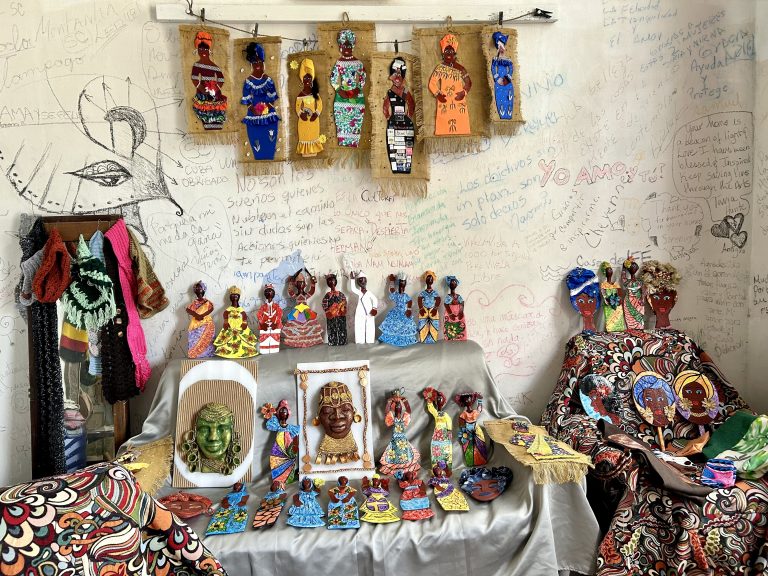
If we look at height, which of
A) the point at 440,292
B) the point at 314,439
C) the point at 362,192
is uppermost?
the point at 362,192

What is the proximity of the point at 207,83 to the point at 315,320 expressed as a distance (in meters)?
1.19

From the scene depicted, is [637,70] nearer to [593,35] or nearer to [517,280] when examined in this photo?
[593,35]

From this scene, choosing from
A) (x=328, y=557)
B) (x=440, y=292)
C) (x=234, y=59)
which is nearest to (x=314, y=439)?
(x=328, y=557)

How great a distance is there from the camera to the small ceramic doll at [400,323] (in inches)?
112

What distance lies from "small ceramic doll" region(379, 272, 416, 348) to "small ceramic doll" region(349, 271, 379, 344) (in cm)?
5

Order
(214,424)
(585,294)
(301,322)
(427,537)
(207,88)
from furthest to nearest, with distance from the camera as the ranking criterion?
1. (585,294)
2. (301,322)
3. (207,88)
4. (214,424)
5. (427,537)

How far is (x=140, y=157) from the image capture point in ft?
9.21

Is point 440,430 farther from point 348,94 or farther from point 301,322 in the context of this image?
point 348,94

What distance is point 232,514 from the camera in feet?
7.43

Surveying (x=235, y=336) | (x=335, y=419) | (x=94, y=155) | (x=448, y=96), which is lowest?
(x=335, y=419)

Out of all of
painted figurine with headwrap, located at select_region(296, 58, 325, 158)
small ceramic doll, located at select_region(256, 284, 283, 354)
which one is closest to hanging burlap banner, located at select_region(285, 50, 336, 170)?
painted figurine with headwrap, located at select_region(296, 58, 325, 158)

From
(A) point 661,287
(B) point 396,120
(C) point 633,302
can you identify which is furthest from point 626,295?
(B) point 396,120

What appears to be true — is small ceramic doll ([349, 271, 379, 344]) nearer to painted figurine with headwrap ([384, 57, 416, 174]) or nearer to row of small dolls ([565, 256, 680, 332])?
painted figurine with headwrap ([384, 57, 416, 174])

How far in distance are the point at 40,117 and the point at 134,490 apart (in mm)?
1945
